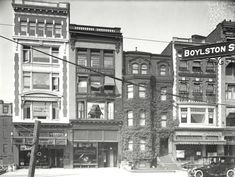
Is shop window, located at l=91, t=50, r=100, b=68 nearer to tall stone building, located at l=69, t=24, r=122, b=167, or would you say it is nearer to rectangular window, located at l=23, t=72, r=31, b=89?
tall stone building, located at l=69, t=24, r=122, b=167

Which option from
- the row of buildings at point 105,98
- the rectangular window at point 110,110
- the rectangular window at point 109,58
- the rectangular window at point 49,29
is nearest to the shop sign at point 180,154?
the row of buildings at point 105,98

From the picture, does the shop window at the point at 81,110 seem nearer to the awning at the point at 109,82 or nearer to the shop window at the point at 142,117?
the awning at the point at 109,82

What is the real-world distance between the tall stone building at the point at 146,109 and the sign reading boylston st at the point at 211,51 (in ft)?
87.4

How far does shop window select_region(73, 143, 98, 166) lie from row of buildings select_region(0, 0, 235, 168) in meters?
0.11

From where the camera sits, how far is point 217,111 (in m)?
37.8

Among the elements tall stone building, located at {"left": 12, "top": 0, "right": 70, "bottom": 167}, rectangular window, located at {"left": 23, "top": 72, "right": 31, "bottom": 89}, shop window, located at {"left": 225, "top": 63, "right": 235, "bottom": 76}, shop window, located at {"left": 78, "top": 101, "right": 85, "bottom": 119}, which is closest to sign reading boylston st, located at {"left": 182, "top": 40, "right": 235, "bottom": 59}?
tall stone building, located at {"left": 12, "top": 0, "right": 70, "bottom": 167}

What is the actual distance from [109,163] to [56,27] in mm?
17034

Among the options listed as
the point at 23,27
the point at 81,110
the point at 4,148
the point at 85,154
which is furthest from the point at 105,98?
the point at 4,148

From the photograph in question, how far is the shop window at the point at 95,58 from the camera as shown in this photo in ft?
116

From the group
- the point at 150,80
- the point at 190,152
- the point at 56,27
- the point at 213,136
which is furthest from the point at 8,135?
the point at 213,136

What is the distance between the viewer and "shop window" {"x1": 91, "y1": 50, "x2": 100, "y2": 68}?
35344 millimetres

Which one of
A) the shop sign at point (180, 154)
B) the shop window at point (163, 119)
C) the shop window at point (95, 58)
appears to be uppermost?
the shop window at point (95, 58)

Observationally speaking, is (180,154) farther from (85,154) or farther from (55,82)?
(55,82)

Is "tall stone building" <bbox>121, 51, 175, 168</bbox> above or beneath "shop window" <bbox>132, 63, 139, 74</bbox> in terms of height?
beneath
